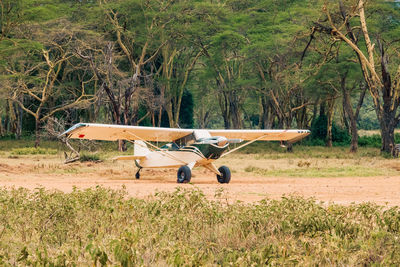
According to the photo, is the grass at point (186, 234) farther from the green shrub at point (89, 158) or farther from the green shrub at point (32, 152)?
the green shrub at point (32, 152)

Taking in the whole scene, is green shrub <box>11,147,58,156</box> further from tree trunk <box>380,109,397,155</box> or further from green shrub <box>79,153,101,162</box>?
tree trunk <box>380,109,397,155</box>

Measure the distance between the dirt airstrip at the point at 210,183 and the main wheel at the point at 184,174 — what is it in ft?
0.77

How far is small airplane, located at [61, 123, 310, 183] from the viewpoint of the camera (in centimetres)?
1953

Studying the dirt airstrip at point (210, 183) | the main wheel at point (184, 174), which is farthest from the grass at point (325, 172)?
the main wheel at point (184, 174)

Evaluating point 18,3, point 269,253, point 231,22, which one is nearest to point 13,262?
point 269,253

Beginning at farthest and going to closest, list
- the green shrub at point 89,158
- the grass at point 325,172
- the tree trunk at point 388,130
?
1. the tree trunk at point 388,130
2. the green shrub at point 89,158
3. the grass at point 325,172

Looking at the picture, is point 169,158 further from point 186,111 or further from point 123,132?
point 186,111

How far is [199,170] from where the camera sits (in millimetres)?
26016

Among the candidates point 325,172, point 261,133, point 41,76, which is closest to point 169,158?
point 261,133

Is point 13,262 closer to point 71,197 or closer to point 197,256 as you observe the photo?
point 197,256

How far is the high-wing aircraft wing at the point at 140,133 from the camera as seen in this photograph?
19.1 metres

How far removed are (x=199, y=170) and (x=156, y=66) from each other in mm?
28404

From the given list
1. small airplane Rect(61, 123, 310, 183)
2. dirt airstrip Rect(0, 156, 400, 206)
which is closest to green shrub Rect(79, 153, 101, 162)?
dirt airstrip Rect(0, 156, 400, 206)

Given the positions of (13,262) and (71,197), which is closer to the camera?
(13,262)
